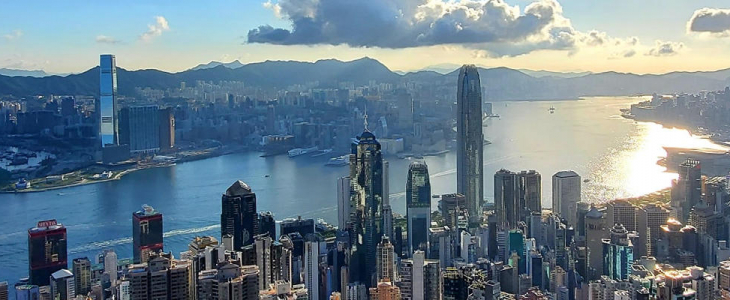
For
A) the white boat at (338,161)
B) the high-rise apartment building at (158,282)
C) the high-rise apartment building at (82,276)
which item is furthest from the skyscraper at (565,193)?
the high-rise apartment building at (82,276)

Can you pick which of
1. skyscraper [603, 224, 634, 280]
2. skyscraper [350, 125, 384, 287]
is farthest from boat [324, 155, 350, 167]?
skyscraper [603, 224, 634, 280]

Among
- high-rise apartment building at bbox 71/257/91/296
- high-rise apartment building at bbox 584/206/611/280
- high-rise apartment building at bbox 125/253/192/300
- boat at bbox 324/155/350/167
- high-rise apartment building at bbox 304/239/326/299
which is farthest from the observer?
boat at bbox 324/155/350/167

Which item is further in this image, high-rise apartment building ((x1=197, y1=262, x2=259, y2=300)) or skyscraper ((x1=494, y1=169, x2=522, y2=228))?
skyscraper ((x1=494, y1=169, x2=522, y2=228))

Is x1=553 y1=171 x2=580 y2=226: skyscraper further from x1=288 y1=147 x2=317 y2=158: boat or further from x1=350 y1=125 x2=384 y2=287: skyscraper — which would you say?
x1=288 y1=147 x2=317 y2=158: boat

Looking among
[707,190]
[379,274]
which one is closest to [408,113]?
[707,190]

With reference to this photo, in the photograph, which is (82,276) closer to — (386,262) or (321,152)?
(386,262)

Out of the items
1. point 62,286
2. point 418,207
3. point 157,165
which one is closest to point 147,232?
point 62,286

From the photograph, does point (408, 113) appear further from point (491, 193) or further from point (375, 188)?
point (375, 188)

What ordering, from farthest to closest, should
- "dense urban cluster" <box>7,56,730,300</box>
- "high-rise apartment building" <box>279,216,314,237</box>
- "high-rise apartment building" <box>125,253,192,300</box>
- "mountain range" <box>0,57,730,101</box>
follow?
"mountain range" <box>0,57,730,101</box> < "high-rise apartment building" <box>279,216,314,237</box> < "dense urban cluster" <box>7,56,730,300</box> < "high-rise apartment building" <box>125,253,192,300</box>
